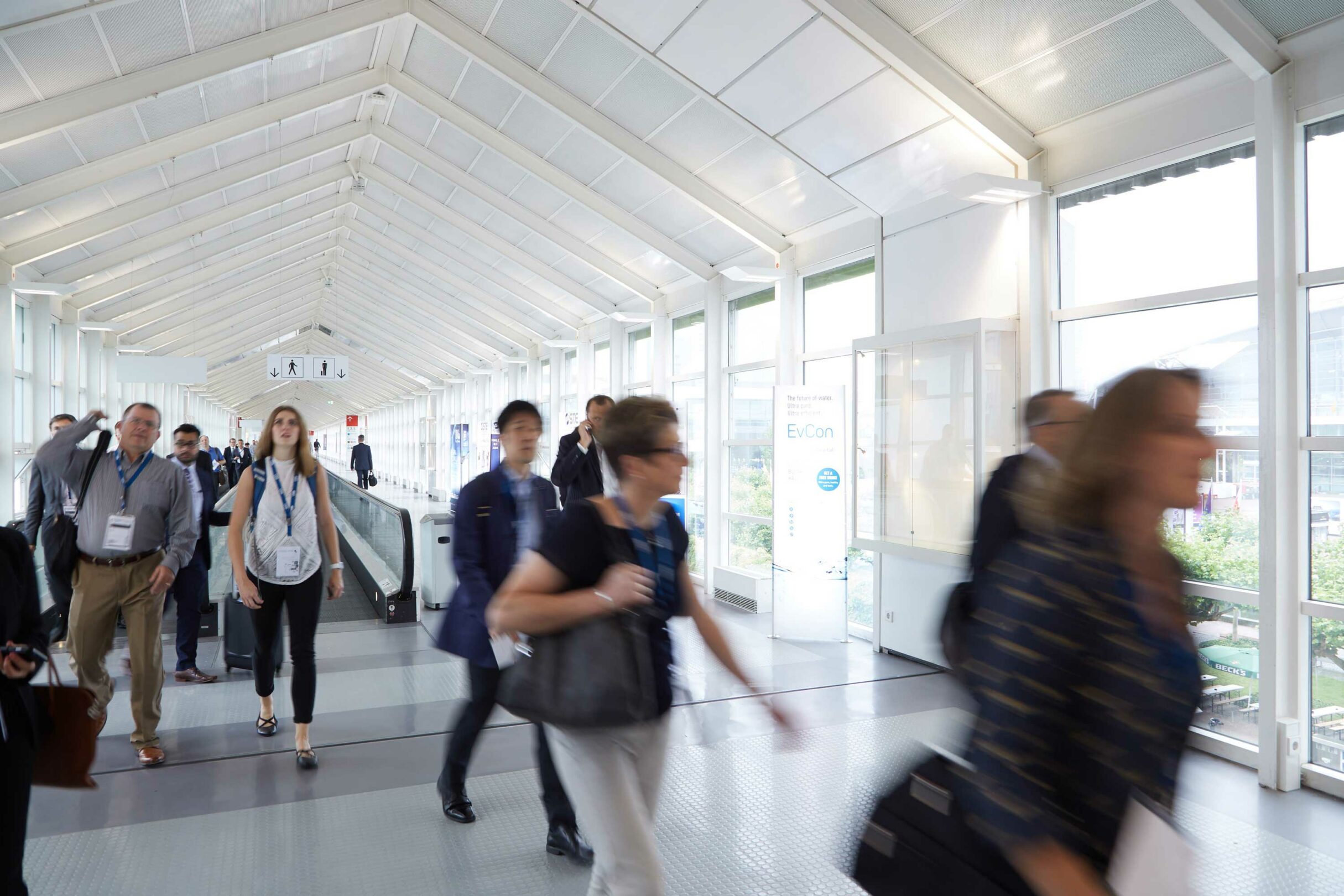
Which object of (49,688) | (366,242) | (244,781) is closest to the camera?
(49,688)

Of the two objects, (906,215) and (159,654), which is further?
(906,215)

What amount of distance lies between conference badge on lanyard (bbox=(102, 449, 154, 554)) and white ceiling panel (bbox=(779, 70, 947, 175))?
16.9 ft

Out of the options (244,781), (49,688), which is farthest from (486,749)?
(49,688)

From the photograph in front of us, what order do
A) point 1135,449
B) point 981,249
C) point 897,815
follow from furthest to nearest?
1. point 981,249
2. point 897,815
3. point 1135,449

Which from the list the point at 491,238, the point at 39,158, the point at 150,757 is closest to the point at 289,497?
the point at 150,757

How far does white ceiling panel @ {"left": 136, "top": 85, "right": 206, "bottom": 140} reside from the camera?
8719mm

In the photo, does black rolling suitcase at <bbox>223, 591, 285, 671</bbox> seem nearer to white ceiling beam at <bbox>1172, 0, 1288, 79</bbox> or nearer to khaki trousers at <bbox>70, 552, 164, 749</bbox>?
khaki trousers at <bbox>70, 552, 164, 749</bbox>

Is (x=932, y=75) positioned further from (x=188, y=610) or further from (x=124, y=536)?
(x=188, y=610)

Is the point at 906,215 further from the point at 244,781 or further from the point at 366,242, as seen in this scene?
the point at 366,242

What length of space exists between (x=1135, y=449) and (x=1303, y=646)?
14.2ft

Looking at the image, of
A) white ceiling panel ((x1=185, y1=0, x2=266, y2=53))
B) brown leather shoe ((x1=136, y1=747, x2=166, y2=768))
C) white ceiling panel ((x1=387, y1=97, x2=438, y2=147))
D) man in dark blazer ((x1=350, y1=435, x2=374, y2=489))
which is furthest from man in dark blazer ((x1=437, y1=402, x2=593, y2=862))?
man in dark blazer ((x1=350, y1=435, x2=374, y2=489))

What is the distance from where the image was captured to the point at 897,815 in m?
1.38

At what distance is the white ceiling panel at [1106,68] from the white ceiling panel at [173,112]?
7.30 metres

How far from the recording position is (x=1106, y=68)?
16.9 ft
